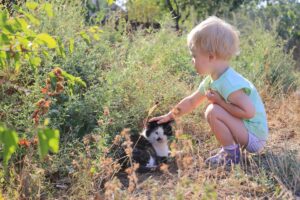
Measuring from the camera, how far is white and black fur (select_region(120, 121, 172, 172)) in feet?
10.9

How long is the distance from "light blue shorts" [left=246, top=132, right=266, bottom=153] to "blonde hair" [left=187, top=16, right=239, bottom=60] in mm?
622

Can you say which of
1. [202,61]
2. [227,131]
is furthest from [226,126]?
[202,61]

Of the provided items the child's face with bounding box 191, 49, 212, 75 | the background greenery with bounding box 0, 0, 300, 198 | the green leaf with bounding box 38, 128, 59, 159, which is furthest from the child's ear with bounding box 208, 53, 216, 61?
the green leaf with bounding box 38, 128, 59, 159

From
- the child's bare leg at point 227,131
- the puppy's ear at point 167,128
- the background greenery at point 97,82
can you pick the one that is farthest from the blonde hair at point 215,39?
the background greenery at point 97,82

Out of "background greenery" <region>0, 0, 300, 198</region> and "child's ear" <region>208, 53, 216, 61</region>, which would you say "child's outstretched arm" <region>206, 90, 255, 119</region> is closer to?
"child's ear" <region>208, 53, 216, 61</region>

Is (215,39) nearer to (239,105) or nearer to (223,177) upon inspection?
(239,105)

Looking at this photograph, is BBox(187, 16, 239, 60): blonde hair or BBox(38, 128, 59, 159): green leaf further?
BBox(187, 16, 239, 60): blonde hair

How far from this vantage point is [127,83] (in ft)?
12.8

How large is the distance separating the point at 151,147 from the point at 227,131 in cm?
58

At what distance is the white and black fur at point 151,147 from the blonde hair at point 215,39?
25.7 inches

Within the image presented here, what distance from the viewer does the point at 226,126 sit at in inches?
129

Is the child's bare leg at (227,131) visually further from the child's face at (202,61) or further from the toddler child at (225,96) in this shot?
the child's face at (202,61)

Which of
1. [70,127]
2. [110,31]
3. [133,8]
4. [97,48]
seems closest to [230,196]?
[70,127]

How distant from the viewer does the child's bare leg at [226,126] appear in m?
3.26
